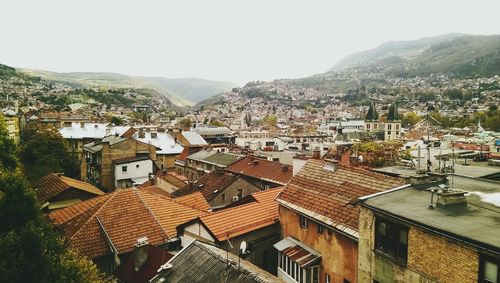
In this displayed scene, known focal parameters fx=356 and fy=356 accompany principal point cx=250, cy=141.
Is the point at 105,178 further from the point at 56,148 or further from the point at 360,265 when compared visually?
the point at 360,265

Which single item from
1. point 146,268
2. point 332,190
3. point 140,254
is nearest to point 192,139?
point 140,254

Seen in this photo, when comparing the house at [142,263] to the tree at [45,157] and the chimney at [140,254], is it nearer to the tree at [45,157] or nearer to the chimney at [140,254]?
the chimney at [140,254]

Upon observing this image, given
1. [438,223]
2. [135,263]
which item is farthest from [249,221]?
[438,223]

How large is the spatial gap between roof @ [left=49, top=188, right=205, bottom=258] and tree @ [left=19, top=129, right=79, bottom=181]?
2283 cm

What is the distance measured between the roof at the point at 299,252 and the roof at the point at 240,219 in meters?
2.01

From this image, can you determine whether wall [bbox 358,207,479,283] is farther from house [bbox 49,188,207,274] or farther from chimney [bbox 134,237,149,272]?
house [bbox 49,188,207,274]

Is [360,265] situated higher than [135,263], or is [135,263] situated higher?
[360,265]

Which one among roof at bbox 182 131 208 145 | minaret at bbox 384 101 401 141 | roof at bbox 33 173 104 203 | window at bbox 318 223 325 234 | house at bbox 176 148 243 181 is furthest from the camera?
minaret at bbox 384 101 401 141

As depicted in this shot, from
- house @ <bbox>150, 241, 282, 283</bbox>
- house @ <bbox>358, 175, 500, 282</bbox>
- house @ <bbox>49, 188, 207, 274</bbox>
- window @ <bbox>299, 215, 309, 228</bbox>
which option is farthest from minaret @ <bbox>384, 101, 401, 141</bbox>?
house @ <bbox>150, 241, 282, 283</bbox>

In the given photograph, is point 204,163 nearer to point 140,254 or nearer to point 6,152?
point 6,152

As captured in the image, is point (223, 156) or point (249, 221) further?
point (223, 156)

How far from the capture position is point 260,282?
1298cm

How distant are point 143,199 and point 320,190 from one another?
529 inches

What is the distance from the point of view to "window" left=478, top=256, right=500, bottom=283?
9.90 m
